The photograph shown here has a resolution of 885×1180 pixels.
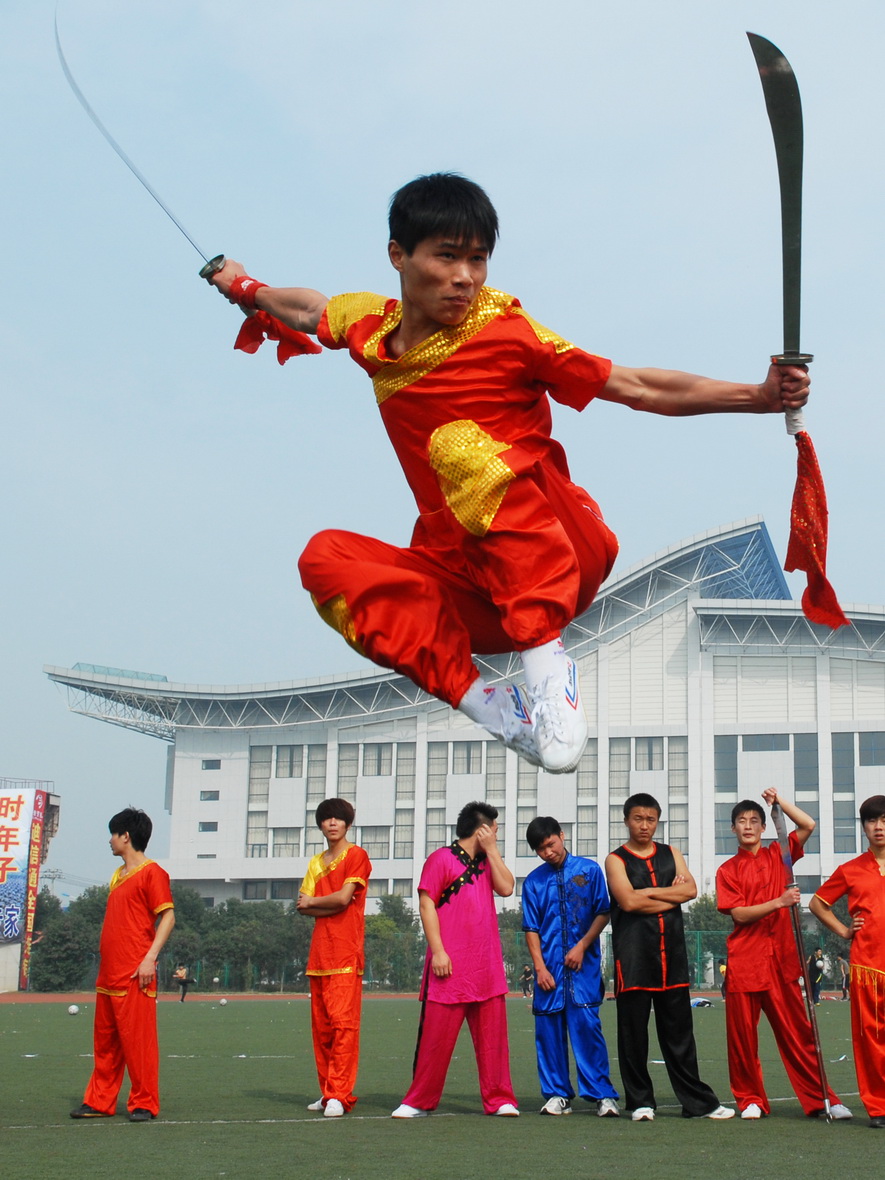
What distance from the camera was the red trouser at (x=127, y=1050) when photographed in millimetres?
7238

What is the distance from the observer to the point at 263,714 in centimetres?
5719

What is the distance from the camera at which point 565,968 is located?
304 inches

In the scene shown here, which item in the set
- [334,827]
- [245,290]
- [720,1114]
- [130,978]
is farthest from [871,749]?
[245,290]

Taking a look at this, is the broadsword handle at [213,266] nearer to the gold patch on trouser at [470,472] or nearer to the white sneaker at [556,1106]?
the gold patch on trouser at [470,472]

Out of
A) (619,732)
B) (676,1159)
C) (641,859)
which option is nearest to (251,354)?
(676,1159)

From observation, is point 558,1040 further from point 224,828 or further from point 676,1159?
point 224,828

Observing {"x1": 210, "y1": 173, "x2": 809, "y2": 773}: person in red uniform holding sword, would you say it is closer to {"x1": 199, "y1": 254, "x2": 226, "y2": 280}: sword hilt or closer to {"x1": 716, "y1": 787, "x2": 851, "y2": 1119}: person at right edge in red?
{"x1": 199, "y1": 254, "x2": 226, "y2": 280}: sword hilt

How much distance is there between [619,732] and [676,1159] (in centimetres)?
4666

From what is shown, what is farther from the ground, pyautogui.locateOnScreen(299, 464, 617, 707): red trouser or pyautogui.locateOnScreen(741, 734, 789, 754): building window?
pyautogui.locateOnScreen(741, 734, 789, 754): building window

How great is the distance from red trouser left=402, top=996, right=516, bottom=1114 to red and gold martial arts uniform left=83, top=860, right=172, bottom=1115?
4.51 ft

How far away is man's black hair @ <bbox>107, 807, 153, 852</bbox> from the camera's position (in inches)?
300

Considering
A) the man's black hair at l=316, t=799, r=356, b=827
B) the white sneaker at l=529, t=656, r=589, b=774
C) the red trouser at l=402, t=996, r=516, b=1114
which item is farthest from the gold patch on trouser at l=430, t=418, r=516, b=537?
the man's black hair at l=316, t=799, r=356, b=827

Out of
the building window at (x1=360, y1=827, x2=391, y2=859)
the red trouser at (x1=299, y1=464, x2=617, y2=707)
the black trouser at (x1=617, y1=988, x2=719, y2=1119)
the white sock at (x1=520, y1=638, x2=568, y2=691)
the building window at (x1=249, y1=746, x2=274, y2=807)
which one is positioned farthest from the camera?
the building window at (x1=249, y1=746, x2=274, y2=807)

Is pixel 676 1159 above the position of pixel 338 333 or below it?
below
